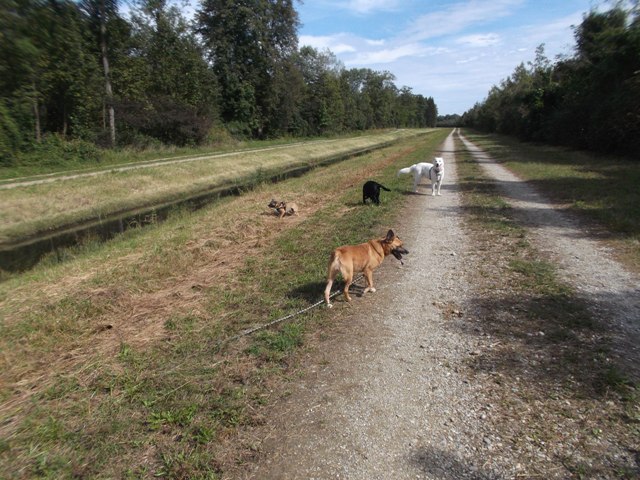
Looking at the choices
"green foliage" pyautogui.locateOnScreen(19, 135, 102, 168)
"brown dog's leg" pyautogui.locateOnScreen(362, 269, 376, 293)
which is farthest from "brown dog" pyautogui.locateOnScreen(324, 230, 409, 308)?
"green foliage" pyautogui.locateOnScreen(19, 135, 102, 168)

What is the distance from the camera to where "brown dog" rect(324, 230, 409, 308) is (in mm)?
5551

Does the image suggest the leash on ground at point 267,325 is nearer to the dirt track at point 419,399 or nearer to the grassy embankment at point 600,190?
the dirt track at point 419,399

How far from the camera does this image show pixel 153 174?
20594mm

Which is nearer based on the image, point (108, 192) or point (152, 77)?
point (108, 192)

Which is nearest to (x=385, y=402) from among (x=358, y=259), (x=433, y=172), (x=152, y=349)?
(x=358, y=259)

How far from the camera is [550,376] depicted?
3900 millimetres

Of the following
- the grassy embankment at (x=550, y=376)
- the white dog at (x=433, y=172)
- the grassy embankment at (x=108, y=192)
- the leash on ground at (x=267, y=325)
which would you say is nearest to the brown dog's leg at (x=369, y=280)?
the leash on ground at (x=267, y=325)

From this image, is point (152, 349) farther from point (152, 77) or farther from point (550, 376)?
point (152, 77)

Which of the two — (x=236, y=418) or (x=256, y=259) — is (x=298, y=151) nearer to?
Answer: (x=256, y=259)

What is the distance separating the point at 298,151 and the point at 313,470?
3620 centimetres

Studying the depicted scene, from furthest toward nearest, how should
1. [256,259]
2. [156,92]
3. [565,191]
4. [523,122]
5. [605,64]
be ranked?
[523,122] → [156,92] → [605,64] → [565,191] → [256,259]

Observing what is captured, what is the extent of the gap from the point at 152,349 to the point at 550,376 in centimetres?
492

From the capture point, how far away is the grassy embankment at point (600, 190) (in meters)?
8.23

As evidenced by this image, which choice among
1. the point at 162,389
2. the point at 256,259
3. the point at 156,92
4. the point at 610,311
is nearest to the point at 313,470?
the point at 162,389
